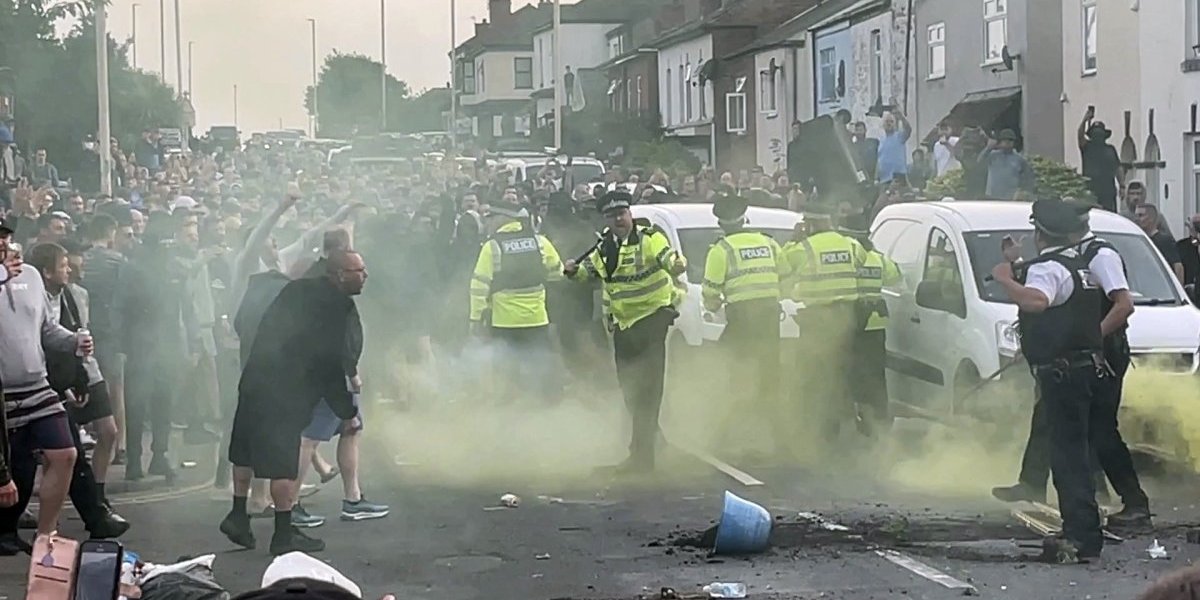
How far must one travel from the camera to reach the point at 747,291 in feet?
42.0

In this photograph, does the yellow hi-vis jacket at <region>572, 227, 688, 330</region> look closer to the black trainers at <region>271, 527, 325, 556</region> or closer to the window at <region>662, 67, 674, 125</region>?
the black trainers at <region>271, 527, 325, 556</region>

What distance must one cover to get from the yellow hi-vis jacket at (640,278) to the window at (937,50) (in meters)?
23.6

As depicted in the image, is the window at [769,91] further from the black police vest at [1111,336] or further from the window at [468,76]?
the black police vest at [1111,336]

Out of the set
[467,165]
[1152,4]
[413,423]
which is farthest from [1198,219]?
[467,165]

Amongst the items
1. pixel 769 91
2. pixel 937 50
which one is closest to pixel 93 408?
pixel 937 50

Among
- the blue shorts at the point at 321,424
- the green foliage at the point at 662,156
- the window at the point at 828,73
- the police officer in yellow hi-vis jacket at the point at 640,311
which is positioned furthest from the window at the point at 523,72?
the blue shorts at the point at 321,424

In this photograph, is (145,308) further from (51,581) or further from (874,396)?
(51,581)

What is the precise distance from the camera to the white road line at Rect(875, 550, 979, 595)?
27.3ft

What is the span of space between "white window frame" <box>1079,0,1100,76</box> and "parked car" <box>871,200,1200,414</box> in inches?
621

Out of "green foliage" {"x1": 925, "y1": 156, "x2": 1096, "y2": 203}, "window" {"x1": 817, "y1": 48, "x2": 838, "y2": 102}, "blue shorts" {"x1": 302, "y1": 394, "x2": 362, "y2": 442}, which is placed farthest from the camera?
"window" {"x1": 817, "y1": 48, "x2": 838, "y2": 102}

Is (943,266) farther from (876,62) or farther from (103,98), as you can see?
(876,62)

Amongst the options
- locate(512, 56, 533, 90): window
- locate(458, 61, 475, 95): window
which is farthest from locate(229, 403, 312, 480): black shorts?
locate(512, 56, 533, 90): window

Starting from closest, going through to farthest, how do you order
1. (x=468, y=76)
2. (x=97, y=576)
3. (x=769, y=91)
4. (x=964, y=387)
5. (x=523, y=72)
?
(x=97, y=576)
(x=964, y=387)
(x=523, y=72)
(x=468, y=76)
(x=769, y=91)

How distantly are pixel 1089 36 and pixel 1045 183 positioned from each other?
407 inches
